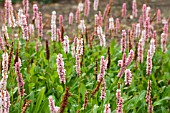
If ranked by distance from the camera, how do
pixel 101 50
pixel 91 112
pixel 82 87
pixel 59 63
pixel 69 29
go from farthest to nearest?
pixel 69 29, pixel 101 50, pixel 82 87, pixel 91 112, pixel 59 63

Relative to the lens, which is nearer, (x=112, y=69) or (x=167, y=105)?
(x=167, y=105)

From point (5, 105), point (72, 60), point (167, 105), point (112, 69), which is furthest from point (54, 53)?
point (5, 105)

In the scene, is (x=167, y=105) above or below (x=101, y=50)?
below

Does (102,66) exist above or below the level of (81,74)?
above

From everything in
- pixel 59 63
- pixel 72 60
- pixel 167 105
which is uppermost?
pixel 59 63

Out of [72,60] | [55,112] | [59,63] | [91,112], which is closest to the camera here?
[55,112]

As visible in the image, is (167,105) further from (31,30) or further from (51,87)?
(31,30)

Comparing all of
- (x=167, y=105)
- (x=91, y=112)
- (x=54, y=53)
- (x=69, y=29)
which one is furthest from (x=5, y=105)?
(x=69, y=29)

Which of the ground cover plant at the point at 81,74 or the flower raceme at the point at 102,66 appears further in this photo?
the ground cover plant at the point at 81,74

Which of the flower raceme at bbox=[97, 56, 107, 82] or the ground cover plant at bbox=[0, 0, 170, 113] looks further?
the ground cover plant at bbox=[0, 0, 170, 113]

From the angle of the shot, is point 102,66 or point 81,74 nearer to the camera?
point 102,66

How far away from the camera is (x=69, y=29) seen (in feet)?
25.1

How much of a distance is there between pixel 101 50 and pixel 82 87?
3.75 ft

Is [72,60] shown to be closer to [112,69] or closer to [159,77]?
[112,69]
